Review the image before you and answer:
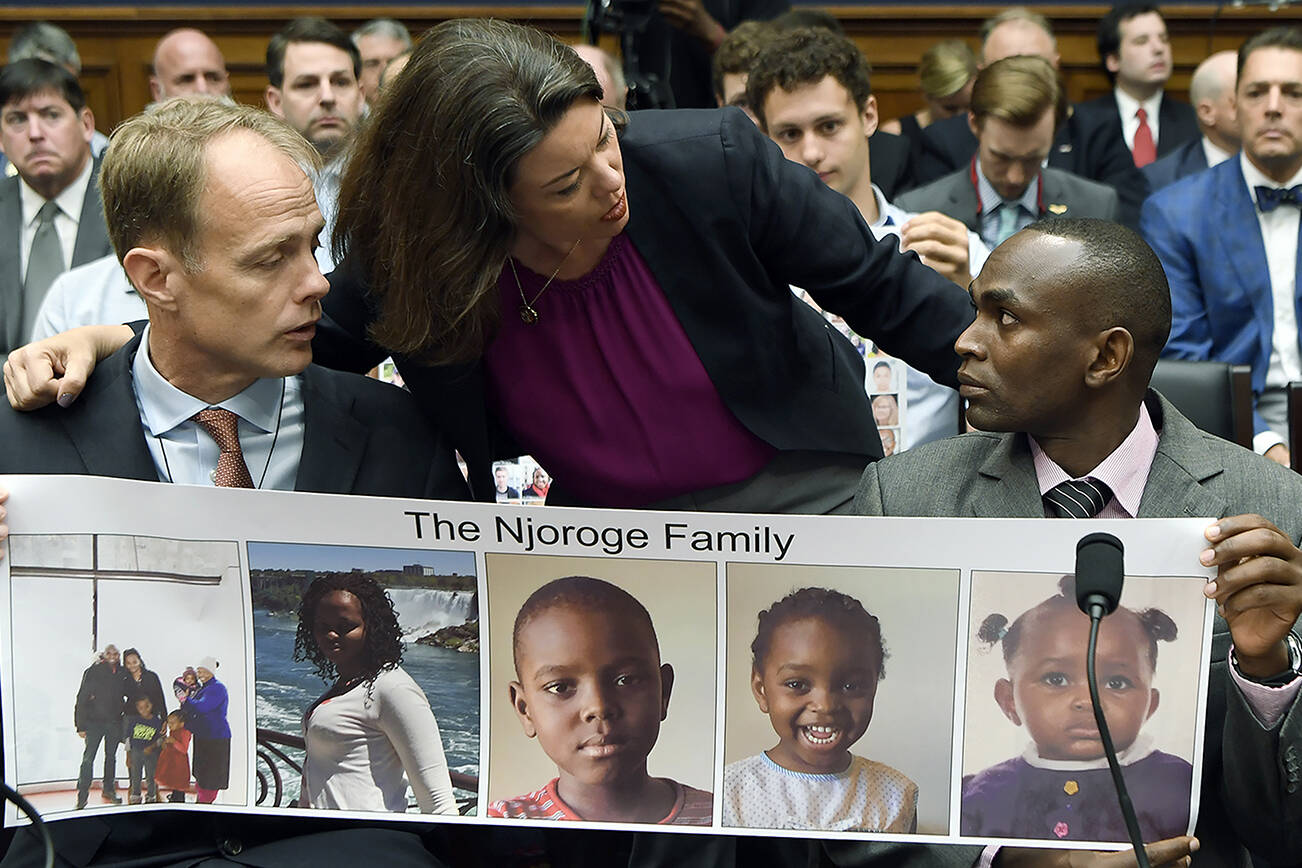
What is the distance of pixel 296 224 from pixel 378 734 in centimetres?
73

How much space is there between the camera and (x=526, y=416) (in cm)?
222

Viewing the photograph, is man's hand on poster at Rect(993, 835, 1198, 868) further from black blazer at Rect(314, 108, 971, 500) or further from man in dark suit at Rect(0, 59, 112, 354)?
man in dark suit at Rect(0, 59, 112, 354)

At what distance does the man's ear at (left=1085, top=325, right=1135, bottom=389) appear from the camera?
1.91 m

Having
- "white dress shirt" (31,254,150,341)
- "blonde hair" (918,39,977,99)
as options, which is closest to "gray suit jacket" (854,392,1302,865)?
"white dress shirt" (31,254,150,341)

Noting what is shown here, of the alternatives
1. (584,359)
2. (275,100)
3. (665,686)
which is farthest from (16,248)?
(665,686)

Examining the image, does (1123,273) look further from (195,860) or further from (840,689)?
(195,860)

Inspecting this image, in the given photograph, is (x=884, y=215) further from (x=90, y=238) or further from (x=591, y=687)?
(x=90, y=238)

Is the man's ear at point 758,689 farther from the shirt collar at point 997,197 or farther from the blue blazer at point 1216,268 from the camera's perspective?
the shirt collar at point 997,197

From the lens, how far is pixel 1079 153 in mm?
6617

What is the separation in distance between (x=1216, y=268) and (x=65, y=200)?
13.2ft

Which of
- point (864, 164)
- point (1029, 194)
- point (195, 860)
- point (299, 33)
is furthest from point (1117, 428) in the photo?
point (299, 33)

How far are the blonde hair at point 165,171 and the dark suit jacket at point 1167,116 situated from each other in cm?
544

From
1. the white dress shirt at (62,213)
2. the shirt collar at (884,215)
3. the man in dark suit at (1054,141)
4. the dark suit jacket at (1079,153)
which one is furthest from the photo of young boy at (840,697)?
the man in dark suit at (1054,141)

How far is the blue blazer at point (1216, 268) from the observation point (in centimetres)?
452
